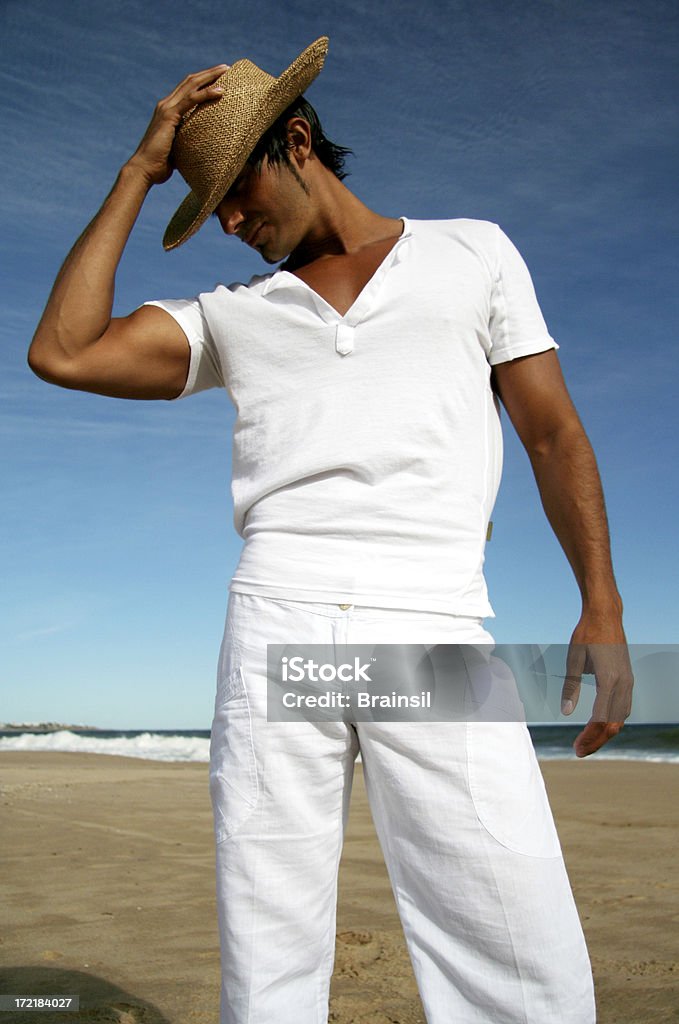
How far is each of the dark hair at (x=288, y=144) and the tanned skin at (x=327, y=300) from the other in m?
0.02

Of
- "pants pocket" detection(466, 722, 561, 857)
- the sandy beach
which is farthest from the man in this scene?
the sandy beach

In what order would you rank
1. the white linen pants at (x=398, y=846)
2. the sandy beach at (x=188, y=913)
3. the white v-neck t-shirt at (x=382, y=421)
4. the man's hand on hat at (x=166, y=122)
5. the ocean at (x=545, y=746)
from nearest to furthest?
the white linen pants at (x=398, y=846) → the white v-neck t-shirt at (x=382, y=421) → the man's hand on hat at (x=166, y=122) → the sandy beach at (x=188, y=913) → the ocean at (x=545, y=746)

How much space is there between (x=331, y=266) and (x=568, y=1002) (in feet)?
4.26

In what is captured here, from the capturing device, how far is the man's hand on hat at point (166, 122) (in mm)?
1786

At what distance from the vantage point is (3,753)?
1777 centimetres

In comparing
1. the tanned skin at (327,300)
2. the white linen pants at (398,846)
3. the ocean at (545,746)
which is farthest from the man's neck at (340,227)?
the ocean at (545,746)

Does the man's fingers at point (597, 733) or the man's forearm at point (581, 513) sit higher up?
the man's forearm at point (581, 513)

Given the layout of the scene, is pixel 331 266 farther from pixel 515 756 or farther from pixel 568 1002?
pixel 568 1002

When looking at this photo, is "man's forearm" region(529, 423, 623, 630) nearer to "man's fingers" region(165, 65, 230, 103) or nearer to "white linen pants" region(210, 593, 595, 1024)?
"white linen pants" region(210, 593, 595, 1024)

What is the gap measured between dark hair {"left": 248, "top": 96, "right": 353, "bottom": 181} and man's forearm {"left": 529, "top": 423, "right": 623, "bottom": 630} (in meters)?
0.77

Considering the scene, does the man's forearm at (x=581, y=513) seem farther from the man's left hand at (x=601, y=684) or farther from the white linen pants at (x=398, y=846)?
the white linen pants at (x=398, y=846)

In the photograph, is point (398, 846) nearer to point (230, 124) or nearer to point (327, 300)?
point (327, 300)

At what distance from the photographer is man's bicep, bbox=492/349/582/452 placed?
5.25 ft

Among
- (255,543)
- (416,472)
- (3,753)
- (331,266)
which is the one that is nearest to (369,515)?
(416,472)
